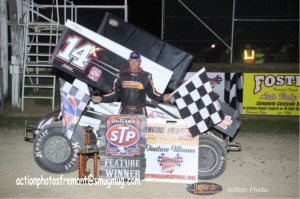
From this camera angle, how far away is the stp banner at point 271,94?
1071cm

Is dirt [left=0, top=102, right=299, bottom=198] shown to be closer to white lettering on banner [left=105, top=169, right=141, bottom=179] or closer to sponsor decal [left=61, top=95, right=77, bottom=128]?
white lettering on banner [left=105, top=169, right=141, bottom=179]

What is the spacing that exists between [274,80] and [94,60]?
19.0 ft

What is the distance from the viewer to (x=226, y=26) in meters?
13.2

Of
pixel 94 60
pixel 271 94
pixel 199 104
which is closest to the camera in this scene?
pixel 199 104

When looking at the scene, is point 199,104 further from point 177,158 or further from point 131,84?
point 131,84

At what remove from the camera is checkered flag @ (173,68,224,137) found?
612 cm

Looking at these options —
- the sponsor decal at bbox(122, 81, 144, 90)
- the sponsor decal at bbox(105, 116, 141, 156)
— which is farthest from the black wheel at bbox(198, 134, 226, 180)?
the sponsor decal at bbox(122, 81, 144, 90)

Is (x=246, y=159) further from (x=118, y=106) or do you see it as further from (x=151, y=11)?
(x=151, y=11)

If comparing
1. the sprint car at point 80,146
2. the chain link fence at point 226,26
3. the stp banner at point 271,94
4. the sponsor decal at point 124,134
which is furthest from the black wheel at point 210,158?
the chain link fence at point 226,26

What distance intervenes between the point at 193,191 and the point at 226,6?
8.30 m

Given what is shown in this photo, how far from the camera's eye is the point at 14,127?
32.5 feet

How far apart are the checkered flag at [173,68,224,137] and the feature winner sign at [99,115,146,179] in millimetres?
617

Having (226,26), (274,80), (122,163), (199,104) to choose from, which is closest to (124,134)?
(122,163)

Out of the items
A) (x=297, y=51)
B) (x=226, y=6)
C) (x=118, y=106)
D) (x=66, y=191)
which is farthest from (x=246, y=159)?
(x=297, y=51)
